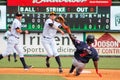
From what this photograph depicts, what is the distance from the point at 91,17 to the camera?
22359 mm

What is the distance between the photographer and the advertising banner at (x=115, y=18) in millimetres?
22703

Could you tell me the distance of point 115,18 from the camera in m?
22.8

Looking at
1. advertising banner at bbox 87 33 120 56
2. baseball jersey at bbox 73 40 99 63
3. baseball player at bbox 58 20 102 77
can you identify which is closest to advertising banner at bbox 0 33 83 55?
advertising banner at bbox 87 33 120 56

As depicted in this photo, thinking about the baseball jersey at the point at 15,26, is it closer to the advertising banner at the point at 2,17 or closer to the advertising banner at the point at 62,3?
the advertising banner at the point at 62,3

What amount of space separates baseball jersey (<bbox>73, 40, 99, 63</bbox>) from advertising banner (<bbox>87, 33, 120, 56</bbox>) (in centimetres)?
1125

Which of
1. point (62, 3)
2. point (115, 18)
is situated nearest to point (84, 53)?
point (62, 3)

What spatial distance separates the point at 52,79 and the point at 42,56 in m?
11.1

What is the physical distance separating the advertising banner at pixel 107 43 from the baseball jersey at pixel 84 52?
11253 mm

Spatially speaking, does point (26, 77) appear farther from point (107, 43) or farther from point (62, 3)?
point (107, 43)

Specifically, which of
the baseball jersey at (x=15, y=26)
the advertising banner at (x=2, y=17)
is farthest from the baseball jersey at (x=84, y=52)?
the advertising banner at (x=2, y=17)

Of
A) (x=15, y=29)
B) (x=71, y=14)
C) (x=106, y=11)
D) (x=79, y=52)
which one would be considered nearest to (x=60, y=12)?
(x=71, y=14)

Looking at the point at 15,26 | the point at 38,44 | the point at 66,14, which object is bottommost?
the point at 38,44

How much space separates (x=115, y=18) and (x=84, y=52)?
11.4 meters

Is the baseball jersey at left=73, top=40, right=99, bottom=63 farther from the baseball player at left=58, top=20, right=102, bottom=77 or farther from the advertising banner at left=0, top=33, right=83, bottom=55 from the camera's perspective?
the advertising banner at left=0, top=33, right=83, bottom=55
